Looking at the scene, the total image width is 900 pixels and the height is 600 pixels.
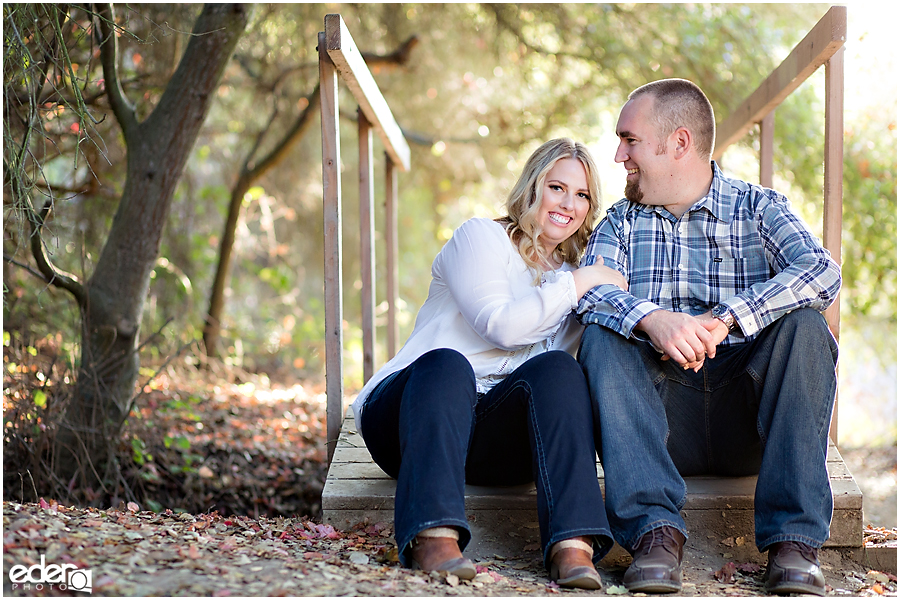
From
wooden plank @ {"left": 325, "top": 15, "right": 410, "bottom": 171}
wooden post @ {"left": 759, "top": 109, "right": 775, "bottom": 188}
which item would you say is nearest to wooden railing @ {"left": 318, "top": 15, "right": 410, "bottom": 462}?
wooden plank @ {"left": 325, "top": 15, "right": 410, "bottom": 171}

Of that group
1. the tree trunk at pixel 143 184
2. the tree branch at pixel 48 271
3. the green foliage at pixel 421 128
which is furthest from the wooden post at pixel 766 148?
the tree branch at pixel 48 271

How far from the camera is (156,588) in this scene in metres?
1.45

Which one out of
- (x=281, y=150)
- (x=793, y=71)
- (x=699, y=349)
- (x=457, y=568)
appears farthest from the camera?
(x=281, y=150)

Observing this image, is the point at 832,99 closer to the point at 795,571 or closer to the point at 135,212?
the point at 795,571

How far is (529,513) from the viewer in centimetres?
205

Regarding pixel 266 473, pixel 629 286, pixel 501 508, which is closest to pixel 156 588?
pixel 501 508

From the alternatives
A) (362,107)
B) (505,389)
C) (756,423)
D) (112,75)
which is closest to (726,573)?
(756,423)

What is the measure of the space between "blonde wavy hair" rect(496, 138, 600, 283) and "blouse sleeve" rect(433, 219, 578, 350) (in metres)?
0.12

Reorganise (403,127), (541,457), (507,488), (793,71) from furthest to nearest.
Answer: (403,127), (793,71), (507,488), (541,457)

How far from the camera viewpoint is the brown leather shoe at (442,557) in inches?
63.3

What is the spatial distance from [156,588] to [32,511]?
0.52 metres

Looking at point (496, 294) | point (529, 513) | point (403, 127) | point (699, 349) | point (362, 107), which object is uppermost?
point (403, 127)

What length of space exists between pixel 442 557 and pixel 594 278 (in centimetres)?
83

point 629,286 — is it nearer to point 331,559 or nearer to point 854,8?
point 331,559
